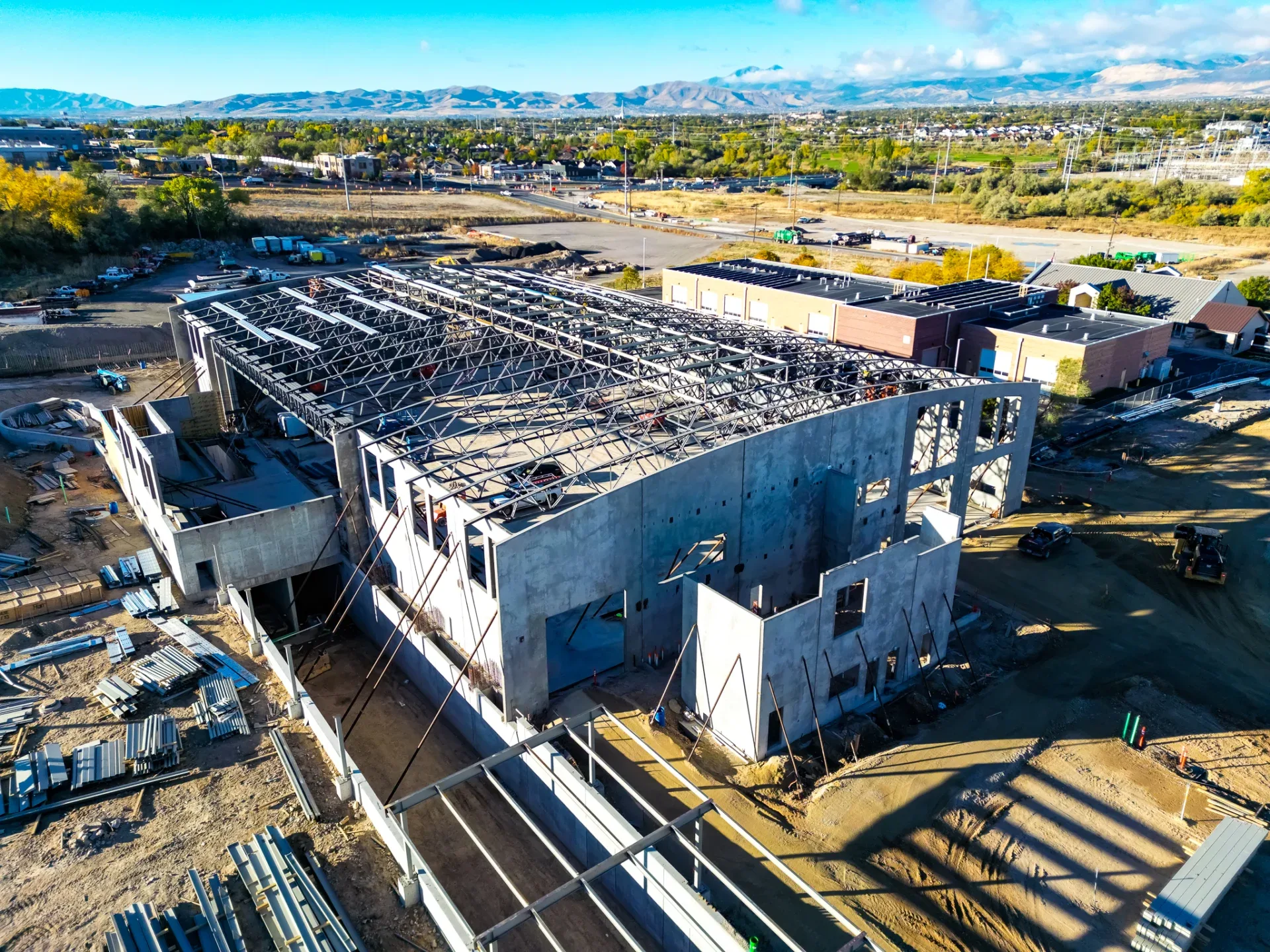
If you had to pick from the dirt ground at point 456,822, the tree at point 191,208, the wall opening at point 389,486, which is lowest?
the dirt ground at point 456,822

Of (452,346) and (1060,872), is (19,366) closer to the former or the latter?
(452,346)

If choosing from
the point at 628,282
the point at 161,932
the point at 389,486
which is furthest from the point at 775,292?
the point at 161,932

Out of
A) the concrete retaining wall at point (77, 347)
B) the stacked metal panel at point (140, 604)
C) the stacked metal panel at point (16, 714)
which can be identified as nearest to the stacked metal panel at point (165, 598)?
the stacked metal panel at point (140, 604)

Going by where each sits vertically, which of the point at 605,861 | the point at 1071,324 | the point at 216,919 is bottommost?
the point at 216,919

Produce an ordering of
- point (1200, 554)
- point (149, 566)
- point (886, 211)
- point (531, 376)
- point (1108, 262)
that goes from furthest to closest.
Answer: point (886, 211) < point (1108, 262) < point (531, 376) < point (1200, 554) < point (149, 566)

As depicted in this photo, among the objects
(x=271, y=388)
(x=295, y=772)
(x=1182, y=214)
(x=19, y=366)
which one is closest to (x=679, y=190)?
(x=1182, y=214)

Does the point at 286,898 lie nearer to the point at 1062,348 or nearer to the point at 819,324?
the point at 819,324

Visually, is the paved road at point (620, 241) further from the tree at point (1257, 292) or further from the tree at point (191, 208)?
the tree at point (1257, 292)
